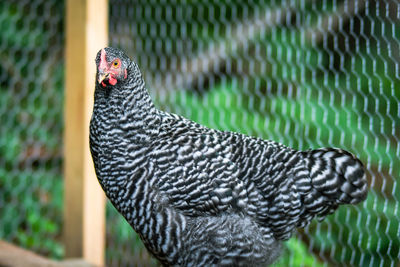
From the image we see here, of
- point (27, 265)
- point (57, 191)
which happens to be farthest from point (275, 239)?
point (57, 191)

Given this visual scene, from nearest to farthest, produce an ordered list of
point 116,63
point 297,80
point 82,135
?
point 116,63, point 82,135, point 297,80

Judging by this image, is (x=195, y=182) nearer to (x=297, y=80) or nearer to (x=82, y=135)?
(x=82, y=135)

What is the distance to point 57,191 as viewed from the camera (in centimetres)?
291

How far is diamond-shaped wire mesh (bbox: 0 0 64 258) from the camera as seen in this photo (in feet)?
9.49

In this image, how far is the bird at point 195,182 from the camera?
136 centimetres

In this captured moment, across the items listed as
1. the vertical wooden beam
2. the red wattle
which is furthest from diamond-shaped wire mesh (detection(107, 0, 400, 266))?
the red wattle

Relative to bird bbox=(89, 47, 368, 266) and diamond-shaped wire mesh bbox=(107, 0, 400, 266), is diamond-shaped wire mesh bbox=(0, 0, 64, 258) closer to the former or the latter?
diamond-shaped wire mesh bbox=(107, 0, 400, 266)

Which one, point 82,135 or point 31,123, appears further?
point 31,123

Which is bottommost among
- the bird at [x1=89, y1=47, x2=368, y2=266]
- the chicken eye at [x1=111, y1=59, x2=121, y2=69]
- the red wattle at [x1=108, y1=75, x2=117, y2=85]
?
the bird at [x1=89, y1=47, x2=368, y2=266]

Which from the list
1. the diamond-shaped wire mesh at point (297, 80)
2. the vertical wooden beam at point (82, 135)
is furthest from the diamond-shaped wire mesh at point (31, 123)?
the vertical wooden beam at point (82, 135)

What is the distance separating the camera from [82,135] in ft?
6.13

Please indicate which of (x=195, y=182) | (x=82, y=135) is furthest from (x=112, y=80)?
(x=82, y=135)

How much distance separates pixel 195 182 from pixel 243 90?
129cm

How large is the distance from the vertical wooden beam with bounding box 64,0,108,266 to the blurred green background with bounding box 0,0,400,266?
724mm
